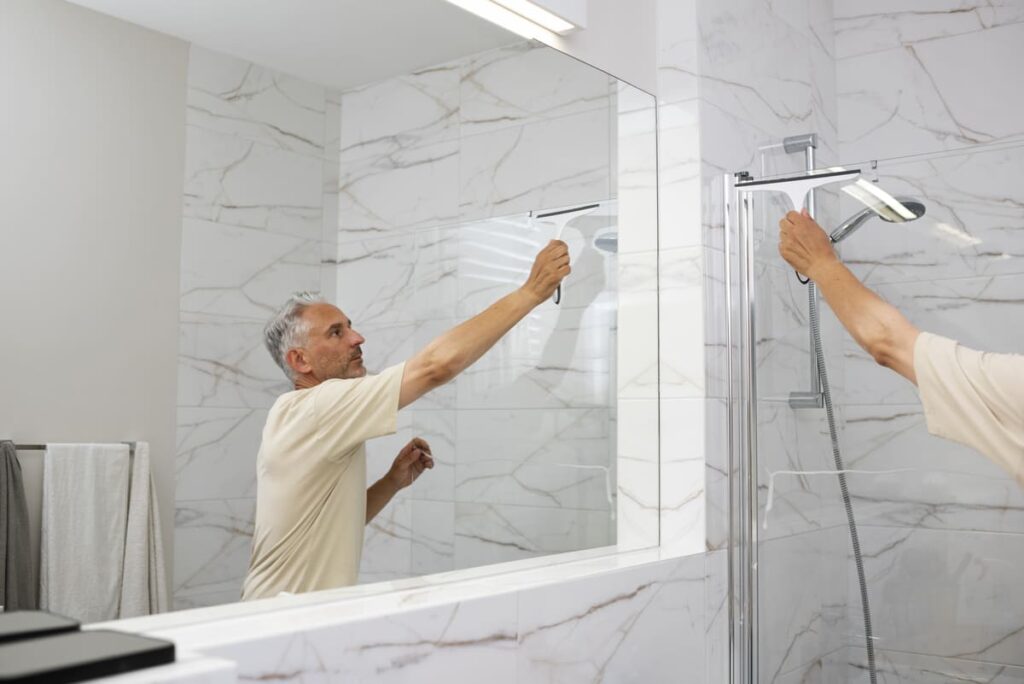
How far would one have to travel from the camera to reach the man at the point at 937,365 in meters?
1.92

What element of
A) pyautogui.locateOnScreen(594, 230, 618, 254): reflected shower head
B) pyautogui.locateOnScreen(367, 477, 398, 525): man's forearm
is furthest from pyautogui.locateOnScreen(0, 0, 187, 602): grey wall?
pyautogui.locateOnScreen(594, 230, 618, 254): reflected shower head

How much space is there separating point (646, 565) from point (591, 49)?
3.80ft

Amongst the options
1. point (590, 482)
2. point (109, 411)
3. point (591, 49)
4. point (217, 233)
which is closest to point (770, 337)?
point (590, 482)

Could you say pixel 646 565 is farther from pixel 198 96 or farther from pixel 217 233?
pixel 198 96

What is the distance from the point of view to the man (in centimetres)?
192

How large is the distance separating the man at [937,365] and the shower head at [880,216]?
4 centimetres

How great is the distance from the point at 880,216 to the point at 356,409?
1213 mm

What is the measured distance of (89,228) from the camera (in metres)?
1.30

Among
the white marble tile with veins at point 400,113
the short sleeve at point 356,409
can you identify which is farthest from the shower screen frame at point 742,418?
the short sleeve at point 356,409

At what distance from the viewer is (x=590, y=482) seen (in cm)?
229

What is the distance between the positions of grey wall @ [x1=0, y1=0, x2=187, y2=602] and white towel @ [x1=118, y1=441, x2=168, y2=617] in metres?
0.02

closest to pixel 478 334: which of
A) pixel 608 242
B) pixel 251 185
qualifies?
pixel 608 242

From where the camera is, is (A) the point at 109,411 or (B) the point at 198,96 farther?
(B) the point at 198,96

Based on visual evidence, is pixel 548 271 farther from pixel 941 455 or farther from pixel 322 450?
pixel 941 455
